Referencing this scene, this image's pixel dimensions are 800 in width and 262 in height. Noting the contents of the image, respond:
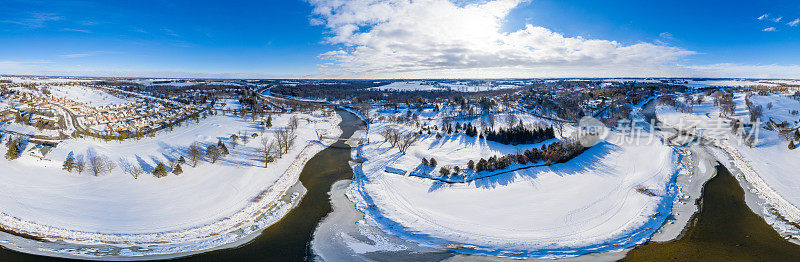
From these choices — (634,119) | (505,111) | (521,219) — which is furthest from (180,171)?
(634,119)

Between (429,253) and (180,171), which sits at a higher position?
(180,171)

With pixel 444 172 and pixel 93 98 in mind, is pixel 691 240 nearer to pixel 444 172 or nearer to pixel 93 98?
pixel 444 172

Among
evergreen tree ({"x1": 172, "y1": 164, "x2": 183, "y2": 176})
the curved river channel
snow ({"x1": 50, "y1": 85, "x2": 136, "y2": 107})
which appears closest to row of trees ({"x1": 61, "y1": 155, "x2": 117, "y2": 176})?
evergreen tree ({"x1": 172, "y1": 164, "x2": 183, "y2": 176})

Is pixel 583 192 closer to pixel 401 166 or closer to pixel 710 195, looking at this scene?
pixel 710 195

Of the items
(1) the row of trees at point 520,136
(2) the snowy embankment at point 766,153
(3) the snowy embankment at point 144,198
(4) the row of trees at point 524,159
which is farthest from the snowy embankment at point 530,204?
(3) the snowy embankment at point 144,198

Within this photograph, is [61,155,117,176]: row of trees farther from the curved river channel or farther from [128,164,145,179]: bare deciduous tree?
the curved river channel
